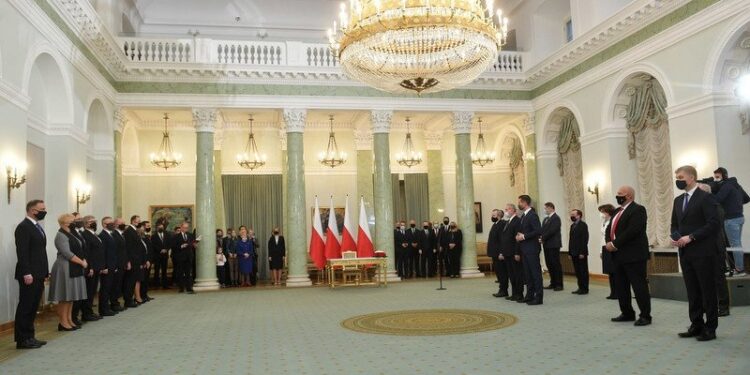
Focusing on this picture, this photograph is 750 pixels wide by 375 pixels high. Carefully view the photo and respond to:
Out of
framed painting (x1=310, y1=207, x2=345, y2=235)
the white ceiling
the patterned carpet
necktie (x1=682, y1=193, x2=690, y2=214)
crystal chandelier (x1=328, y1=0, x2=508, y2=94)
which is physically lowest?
the patterned carpet

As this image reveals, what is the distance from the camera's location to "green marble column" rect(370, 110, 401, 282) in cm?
1570

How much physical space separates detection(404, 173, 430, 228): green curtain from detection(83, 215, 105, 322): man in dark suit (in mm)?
12242

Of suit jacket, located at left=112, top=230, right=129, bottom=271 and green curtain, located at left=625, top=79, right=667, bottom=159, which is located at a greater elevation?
green curtain, located at left=625, top=79, right=667, bottom=159

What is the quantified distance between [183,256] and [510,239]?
25.2ft

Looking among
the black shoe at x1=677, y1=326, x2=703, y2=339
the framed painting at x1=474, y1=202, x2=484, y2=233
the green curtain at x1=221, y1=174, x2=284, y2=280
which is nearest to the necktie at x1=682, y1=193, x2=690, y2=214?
the black shoe at x1=677, y1=326, x2=703, y2=339

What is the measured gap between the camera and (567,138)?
1578cm

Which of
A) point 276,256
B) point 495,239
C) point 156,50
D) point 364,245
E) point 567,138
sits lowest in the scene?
point 276,256

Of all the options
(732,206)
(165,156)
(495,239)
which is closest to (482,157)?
(495,239)

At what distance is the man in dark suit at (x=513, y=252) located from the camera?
32.4ft

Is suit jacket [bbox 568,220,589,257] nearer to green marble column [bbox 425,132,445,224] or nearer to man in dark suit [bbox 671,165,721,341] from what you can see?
man in dark suit [bbox 671,165,721,341]

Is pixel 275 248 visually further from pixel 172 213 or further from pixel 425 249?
pixel 172 213

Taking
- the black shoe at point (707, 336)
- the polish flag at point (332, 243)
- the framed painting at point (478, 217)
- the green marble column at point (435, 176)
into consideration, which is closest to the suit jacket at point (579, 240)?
the black shoe at point (707, 336)

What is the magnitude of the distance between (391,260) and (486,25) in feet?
26.3

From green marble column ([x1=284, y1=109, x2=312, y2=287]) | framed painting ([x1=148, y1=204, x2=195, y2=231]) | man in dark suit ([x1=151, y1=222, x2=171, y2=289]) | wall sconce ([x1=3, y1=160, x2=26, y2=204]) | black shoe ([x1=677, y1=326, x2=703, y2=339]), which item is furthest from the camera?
framed painting ([x1=148, y1=204, x2=195, y2=231])
